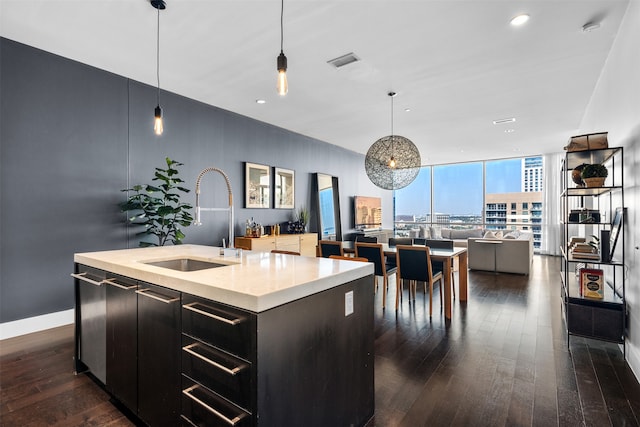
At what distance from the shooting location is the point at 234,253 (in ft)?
7.59

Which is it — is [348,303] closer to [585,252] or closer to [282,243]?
[585,252]

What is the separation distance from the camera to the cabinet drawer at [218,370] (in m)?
1.21

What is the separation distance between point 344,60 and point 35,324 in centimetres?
423

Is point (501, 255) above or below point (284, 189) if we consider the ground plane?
below

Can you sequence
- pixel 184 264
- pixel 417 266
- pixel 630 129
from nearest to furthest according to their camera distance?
pixel 184 264, pixel 630 129, pixel 417 266

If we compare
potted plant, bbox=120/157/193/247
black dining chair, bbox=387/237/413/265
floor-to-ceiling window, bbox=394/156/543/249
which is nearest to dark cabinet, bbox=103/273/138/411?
potted plant, bbox=120/157/193/247

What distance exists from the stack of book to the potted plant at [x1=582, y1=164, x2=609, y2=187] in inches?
22.2

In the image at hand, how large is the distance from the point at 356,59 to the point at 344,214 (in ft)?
16.5

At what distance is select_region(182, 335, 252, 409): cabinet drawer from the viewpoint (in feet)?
3.96

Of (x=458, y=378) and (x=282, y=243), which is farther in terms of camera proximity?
(x=282, y=243)

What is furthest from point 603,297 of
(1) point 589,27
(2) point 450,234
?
(2) point 450,234

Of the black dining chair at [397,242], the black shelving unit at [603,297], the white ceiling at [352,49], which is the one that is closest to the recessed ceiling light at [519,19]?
the white ceiling at [352,49]

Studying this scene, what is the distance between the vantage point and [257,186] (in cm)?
561

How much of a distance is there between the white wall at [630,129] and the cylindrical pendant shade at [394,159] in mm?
1977
